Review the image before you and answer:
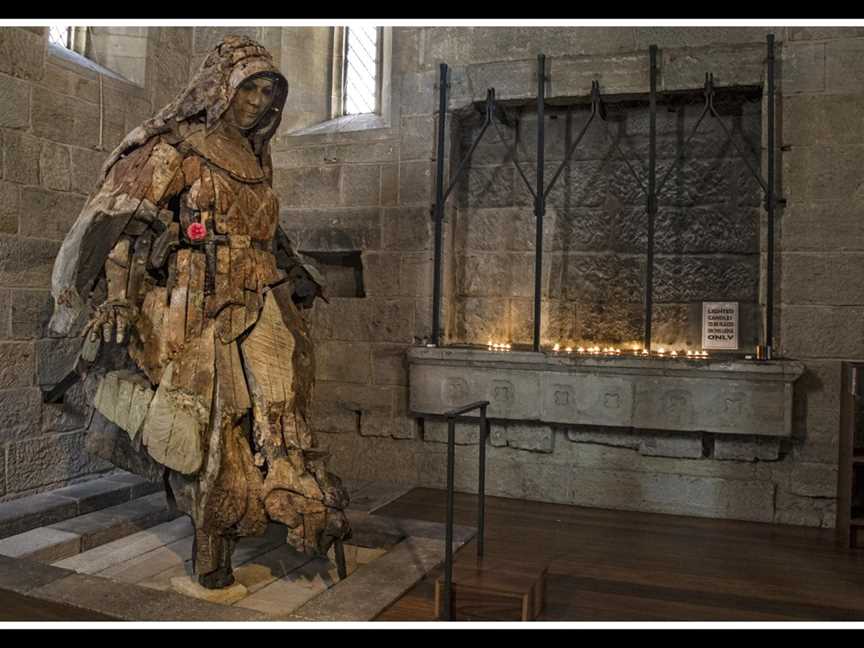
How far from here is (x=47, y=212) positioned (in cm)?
383

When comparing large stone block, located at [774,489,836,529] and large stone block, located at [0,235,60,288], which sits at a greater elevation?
large stone block, located at [0,235,60,288]

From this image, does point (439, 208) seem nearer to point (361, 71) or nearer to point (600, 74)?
point (600, 74)

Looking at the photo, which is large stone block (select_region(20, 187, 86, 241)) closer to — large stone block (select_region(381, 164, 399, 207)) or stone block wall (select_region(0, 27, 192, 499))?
stone block wall (select_region(0, 27, 192, 499))

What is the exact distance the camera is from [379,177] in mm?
4695

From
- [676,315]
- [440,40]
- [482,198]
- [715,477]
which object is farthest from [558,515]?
[440,40]

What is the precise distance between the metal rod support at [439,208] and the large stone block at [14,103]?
2.12m

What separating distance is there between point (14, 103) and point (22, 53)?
248mm

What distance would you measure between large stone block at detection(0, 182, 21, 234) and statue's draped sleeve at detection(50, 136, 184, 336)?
3.58 feet

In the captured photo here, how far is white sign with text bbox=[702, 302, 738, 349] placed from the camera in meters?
4.36

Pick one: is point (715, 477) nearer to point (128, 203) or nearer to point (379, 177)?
point (379, 177)

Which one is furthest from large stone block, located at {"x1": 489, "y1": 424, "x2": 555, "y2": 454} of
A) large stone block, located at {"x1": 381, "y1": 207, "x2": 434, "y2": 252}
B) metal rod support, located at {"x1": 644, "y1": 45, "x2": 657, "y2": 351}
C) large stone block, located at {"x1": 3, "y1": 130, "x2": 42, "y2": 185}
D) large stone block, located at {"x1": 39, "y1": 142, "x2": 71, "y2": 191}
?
large stone block, located at {"x1": 3, "y1": 130, "x2": 42, "y2": 185}

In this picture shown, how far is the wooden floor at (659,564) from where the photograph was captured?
8.83 feet

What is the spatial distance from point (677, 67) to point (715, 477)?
217 centimetres

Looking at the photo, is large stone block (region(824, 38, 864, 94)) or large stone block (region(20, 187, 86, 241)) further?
large stone block (region(824, 38, 864, 94))
